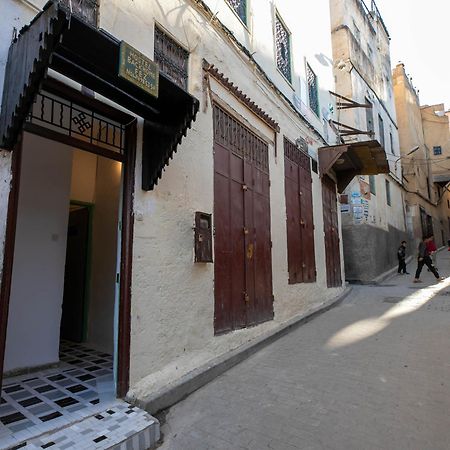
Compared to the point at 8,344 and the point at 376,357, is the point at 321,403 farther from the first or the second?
the point at 8,344

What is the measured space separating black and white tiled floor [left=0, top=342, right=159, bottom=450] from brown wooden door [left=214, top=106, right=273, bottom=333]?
167 cm

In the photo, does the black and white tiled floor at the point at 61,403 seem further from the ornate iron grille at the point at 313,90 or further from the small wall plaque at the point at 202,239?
the ornate iron grille at the point at 313,90

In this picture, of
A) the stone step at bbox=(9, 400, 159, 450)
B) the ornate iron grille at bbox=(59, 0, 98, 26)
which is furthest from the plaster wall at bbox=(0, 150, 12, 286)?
the ornate iron grille at bbox=(59, 0, 98, 26)

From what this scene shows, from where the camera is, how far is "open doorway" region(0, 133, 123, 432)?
3.59m

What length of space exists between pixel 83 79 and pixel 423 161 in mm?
25556

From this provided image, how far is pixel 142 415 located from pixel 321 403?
174cm

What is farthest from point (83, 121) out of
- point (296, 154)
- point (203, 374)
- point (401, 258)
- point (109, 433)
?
point (401, 258)

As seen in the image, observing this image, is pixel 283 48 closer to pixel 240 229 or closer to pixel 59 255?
pixel 240 229

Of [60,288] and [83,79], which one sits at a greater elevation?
[83,79]

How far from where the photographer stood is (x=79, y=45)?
110 inches

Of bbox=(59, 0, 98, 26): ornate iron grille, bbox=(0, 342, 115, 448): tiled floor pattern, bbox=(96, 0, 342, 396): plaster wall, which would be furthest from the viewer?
bbox=(96, 0, 342, 396): plaster wall

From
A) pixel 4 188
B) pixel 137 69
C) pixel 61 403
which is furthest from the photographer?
pixel 61 403

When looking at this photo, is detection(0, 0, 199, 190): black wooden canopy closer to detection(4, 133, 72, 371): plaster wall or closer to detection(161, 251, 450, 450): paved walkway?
detection(4, 133, 72, 371): plaster wall

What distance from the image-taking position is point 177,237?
4.25 metres
